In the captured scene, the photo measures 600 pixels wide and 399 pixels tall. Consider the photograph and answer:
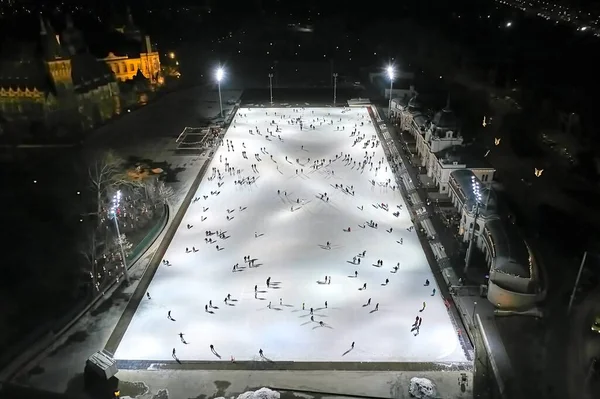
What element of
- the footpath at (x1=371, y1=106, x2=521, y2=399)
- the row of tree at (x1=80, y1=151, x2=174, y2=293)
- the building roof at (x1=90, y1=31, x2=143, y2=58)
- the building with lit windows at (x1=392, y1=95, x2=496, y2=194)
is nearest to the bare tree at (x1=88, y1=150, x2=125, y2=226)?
the row of tree at (x1=80, y1=151, x2=174, y2=293)

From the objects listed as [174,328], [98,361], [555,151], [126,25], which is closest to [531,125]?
[555,151]

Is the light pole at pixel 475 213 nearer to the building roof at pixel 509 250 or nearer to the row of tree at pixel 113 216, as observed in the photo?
the building roof at pixel 509 250

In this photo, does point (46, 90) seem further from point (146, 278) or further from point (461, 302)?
point (461, 302)

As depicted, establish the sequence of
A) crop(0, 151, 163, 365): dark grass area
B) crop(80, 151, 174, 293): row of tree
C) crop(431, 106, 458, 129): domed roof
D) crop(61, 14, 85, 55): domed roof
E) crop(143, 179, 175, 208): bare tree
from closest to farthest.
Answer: crop(0, 151, 163, 365): dark grass area < crop(80, 151, 174, 293): row of tree < crop(143, 179, 175, 208): bare tree < crop(431, 106, 458, 129): domed roof < crop(61, 14, 85, 55): domed roof

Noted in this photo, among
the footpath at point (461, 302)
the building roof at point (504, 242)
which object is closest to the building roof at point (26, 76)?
the footpath at point (461, 302)

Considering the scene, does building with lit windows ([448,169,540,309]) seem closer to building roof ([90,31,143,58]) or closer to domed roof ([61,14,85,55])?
building roof ([90,31,143,58])

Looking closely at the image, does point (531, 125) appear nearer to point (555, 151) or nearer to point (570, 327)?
point (555, 151)

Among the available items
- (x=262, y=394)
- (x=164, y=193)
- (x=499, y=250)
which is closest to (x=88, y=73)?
(x=164, y=193)

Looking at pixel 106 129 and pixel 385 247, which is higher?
pixel 106 129
